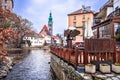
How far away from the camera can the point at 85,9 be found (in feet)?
196

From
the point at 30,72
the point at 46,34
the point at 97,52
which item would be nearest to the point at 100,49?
the point at 97,52

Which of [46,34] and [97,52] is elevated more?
[46,34]

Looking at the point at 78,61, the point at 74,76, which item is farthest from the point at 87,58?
the point at 74,76

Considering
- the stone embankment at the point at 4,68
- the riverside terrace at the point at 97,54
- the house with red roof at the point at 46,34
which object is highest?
the house with red roof at the point at 46,34

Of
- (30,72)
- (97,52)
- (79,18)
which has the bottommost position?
(30,72)

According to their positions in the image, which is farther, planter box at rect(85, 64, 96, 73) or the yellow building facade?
the yellow building facade

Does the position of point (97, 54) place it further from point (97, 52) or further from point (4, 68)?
point (4, 68)

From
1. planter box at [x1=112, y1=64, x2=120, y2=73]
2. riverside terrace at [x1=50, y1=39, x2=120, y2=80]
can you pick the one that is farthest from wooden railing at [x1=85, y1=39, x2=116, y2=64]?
planter box at [x1=112, y1=64, x2=120, y2=73]

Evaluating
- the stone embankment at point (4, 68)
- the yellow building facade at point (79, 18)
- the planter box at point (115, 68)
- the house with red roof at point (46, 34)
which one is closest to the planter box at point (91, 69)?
the planter box at point (115, 68)

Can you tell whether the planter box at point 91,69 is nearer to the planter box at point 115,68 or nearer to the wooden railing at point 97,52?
the wooden railing at point 97,52

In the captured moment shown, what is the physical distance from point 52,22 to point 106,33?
354 feet

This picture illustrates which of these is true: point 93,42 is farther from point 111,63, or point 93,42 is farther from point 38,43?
point 38,43

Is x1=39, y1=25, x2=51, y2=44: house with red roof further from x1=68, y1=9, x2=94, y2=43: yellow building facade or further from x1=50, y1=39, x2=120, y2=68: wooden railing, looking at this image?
x1=50, y1=39, x2=120, y2=68: wooden railing

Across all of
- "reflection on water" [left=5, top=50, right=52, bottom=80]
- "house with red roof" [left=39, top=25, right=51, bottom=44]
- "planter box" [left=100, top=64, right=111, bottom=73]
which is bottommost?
"reflection on water" [left=5, top=50, right=52, bottom=80]
